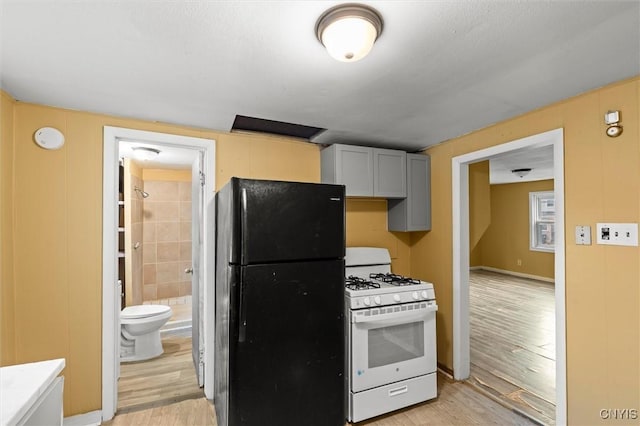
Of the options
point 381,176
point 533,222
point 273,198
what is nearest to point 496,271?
point 533,222

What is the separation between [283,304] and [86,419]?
176cm

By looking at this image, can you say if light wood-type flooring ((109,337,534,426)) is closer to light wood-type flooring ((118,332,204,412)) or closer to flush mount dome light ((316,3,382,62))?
light wood-type flooring ((118,332,204,412))

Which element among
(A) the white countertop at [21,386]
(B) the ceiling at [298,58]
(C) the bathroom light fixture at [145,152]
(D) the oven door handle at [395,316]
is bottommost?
(D) the oven door handle at [395,316]

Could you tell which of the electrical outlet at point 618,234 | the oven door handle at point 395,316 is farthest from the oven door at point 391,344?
the electrical outlet at point 618,234

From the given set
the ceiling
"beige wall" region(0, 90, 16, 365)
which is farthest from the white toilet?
the ceiling

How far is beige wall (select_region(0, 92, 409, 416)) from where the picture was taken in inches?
75.5

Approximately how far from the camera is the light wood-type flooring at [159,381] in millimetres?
2443

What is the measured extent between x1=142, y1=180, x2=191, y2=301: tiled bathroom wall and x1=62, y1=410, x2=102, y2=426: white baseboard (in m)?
2.59

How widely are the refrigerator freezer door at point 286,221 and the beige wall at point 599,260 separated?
1543 mm

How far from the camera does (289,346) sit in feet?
5.61

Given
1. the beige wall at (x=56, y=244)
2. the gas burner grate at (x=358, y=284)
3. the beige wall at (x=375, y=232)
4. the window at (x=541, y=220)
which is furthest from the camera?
the window at (x=541, y=220)

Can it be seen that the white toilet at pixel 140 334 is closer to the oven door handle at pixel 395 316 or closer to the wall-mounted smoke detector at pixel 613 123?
the oven door handle at pixel 395 316

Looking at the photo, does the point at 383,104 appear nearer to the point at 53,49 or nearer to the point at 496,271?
the point at 53,49

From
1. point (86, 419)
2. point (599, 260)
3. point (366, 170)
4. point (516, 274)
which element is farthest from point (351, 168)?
point (516, 274)
